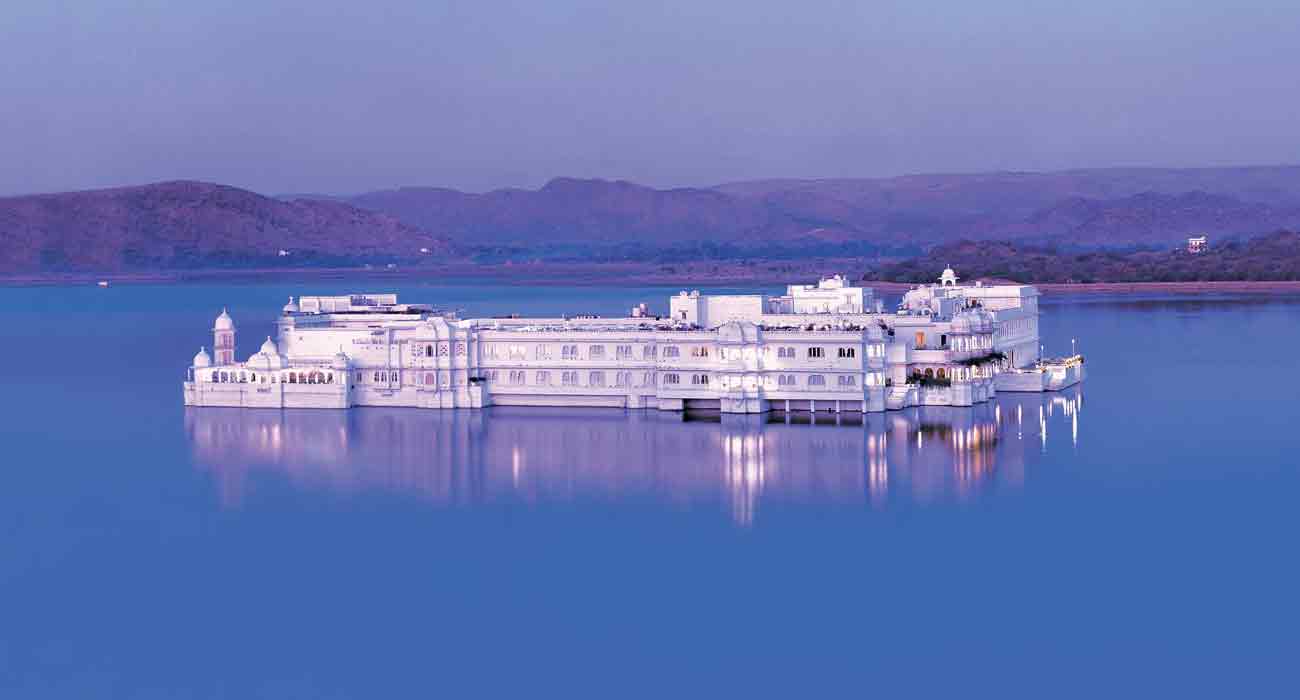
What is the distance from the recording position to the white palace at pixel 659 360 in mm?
40219

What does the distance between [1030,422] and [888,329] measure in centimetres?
423

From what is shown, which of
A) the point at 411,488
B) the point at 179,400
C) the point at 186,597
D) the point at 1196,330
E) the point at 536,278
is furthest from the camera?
the point at 536,278

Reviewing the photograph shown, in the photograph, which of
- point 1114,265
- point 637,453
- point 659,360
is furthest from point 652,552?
point 1114,265

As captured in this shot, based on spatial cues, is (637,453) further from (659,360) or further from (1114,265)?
(1114,265)

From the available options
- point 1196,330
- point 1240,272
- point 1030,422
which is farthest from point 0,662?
point 1240,272

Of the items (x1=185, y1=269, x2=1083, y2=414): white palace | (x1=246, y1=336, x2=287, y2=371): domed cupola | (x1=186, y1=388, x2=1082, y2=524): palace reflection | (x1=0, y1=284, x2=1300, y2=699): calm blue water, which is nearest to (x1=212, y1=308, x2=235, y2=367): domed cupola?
(x1=185, y1=269, x2=1083, y2=414): white palace

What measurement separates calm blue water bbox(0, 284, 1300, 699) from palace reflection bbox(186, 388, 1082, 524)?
13 cm

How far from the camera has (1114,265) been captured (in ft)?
436

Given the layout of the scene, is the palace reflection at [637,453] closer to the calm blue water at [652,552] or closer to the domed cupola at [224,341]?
the calm blue water at [652,552]

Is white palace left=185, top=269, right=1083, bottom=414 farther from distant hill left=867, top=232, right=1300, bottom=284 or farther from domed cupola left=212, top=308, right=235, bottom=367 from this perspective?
distant hill left=867, top=232, right=1300, bottom=284

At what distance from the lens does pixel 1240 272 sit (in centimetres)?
12319

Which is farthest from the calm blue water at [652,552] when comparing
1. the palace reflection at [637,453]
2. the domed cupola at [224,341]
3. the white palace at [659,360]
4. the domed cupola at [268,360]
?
the domed cupola at [224,341]

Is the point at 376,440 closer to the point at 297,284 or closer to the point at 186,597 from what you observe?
the point at 186,597

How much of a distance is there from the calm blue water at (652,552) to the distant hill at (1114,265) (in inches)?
3185
